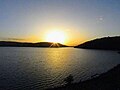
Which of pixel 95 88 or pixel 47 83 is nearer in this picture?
pixel 95 88

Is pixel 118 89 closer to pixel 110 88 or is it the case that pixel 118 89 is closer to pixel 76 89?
pixel 110 88

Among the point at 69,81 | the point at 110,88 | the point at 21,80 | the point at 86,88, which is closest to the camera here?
the point at 110,88

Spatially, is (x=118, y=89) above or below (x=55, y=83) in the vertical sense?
above

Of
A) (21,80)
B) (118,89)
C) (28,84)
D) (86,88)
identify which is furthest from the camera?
(21,80)

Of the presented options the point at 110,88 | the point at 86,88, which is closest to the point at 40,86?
the point at 86,88

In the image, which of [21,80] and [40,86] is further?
[21,80]

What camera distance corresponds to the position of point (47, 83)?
42.2 m

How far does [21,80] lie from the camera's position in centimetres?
4378

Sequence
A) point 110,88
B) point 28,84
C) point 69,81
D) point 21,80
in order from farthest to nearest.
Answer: point 21,80
point 28,84
point 69,81
point 110,88

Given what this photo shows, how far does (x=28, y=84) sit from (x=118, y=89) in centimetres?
2090

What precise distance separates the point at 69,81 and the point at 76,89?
291 inches

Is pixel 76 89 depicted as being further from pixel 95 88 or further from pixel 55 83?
pixel 55 83

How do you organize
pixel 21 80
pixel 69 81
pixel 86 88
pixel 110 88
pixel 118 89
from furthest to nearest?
pixel 21 80 → pixel 69 81 → pixel 86 88 → pixel 110 88 → pixel 118 89

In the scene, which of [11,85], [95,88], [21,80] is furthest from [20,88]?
[95,88]
